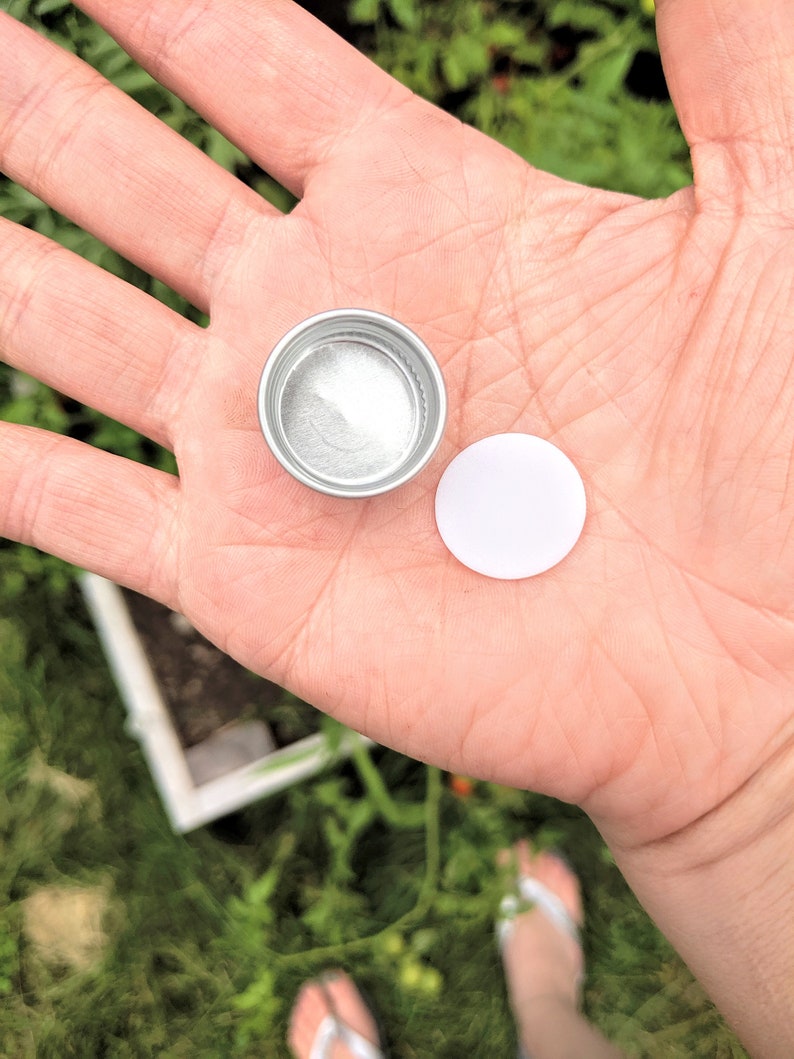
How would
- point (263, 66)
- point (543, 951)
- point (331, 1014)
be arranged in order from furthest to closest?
point (543, 951)
point (331, 1014)
point (263, 66)

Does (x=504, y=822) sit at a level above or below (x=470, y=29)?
below

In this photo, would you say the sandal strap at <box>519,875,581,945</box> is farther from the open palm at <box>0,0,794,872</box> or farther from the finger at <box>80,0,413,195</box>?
the finger at <box>80,0,413,195</box>

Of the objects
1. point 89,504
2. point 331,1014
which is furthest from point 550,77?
point 331,1014

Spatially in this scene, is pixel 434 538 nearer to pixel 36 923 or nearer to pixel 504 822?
pixel 504 822

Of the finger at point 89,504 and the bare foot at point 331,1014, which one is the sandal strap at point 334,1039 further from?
the finger at point 89,504

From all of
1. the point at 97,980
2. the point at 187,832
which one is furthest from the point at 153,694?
the point at 97,980

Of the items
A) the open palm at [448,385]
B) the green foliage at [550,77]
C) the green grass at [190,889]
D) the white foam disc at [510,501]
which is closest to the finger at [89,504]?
the open palm at [448,385]

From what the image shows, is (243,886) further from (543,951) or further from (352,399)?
(352,399)
